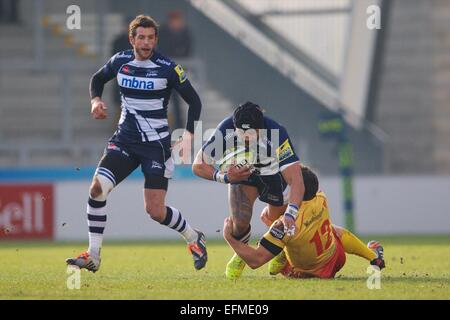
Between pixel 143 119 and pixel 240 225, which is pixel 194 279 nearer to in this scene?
pixel 240 225

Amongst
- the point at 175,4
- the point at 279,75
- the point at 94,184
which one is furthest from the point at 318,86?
the point at 94,184

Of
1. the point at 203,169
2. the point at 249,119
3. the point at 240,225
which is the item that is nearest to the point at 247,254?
the point at 240,225

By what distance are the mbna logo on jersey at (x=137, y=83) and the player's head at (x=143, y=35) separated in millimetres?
197

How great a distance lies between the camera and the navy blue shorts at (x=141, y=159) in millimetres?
10664

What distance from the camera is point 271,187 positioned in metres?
10.5

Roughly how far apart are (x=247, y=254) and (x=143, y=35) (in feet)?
6.95

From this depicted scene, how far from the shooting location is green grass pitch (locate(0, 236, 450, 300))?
8.98 m

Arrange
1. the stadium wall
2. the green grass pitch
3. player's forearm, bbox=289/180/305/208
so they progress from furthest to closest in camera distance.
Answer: the stadium wall, player's forearm, bbox=289/180/305/208, the green grass pitch

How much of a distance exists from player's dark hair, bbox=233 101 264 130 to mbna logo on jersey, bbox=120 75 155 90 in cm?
105

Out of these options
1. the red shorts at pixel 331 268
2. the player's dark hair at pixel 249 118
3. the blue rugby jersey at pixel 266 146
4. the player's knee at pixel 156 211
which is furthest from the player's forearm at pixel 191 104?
the red shorts at pixel 331 268

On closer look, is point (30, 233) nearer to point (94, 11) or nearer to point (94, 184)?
point (94, 11)

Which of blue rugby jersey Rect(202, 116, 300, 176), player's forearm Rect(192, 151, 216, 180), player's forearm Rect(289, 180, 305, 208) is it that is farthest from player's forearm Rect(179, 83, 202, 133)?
player's forearm Rect(289, 180, 305, 208)

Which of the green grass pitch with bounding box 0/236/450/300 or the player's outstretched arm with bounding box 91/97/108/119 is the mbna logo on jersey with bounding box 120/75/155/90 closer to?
the player's outstretched arm with bounding box 91/97/108/119

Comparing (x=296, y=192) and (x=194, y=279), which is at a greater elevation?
(x=296, y=192)
